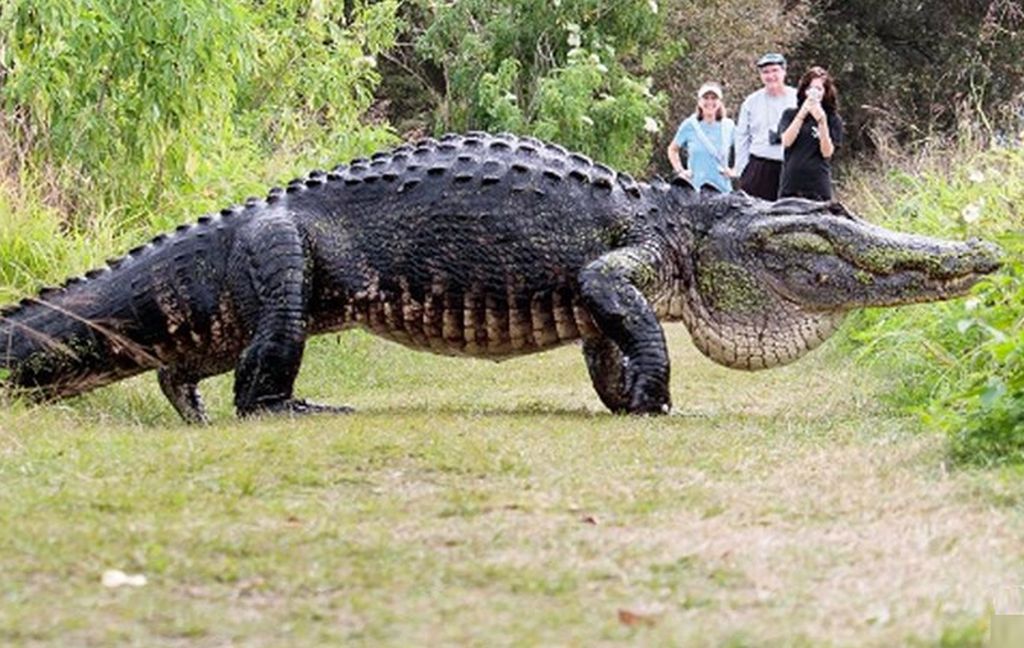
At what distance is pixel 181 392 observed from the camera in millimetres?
8539

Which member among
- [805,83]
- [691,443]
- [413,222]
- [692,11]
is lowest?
[691,443]

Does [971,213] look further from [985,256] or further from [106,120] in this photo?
[106,120]

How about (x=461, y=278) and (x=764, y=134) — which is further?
(x=764, y=134)

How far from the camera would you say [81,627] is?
3865mm

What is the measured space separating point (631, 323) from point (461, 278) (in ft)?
2.80

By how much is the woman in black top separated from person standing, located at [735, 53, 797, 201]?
1.44 feet

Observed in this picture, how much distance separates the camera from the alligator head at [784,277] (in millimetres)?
8211

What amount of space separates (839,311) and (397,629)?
196 inches

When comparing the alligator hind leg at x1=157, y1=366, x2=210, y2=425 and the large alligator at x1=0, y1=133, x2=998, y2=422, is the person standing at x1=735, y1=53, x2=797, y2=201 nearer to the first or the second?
the large alligator at x1=0, y1=133, x2=998, y2=422

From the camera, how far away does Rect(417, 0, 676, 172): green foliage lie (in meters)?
20.7

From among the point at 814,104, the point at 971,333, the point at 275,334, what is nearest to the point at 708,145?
the point at 814,104


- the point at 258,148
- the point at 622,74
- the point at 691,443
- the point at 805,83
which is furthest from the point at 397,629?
the point at 622,74

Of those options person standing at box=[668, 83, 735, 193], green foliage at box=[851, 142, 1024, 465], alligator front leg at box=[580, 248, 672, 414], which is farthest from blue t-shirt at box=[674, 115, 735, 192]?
alligator front leg at box=[580, 248, 672, 414]

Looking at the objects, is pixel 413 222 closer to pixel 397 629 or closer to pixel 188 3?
pixel 188 3
